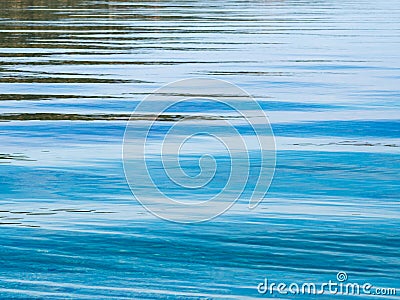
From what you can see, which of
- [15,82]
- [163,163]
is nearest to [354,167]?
[163,163]

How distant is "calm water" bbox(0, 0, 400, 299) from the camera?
6.88 m

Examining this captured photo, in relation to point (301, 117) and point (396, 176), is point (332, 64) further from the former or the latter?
point (396, 176)

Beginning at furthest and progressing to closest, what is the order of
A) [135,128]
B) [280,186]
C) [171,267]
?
[135,128], [280,186], [171,267]

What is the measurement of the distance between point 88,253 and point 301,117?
660 centimetres

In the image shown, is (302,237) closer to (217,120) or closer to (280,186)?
(280,186)

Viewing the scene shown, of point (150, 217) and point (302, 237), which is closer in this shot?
point (302, 237)

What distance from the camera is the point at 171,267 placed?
7059 millimetres

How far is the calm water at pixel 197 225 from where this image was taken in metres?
6.88

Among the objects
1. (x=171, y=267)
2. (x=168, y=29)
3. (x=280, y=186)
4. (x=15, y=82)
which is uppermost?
(x=168, y=29)

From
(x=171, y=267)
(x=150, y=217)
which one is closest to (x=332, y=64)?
(x=150, y=217)

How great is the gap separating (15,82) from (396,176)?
907 cm

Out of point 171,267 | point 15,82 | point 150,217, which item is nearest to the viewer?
point 171,267

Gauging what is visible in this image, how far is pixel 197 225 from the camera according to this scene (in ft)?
27.1

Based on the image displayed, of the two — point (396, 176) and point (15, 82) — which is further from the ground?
point (15, 82)
